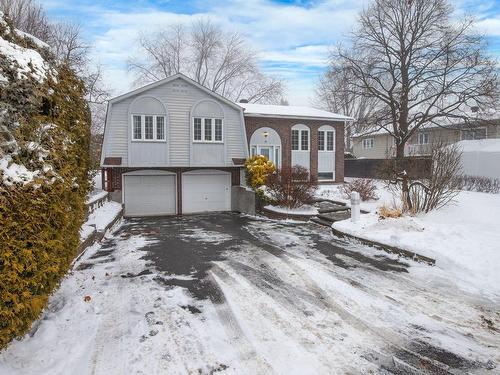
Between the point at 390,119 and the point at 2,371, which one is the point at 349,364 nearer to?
the point at 2,371

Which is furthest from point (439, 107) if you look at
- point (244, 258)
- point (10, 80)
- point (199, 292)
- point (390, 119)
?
point (10, 80)

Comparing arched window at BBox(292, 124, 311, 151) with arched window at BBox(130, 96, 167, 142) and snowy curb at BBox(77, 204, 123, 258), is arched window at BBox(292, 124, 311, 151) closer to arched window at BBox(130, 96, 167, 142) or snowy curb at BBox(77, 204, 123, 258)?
arched window at BBox(130, 96, 167, 142)

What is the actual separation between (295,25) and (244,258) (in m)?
10.1

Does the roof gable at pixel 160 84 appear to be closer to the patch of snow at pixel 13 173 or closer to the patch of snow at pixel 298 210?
the patch of snow at pixel 298 210

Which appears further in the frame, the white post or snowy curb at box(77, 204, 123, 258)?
the white post

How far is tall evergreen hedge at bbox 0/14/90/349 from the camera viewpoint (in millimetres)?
2918

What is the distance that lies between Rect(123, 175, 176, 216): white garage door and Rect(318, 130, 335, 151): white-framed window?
9.56m

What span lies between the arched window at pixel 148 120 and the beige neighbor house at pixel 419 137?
12639 mm

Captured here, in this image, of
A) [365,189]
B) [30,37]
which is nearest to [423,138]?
[365,189]

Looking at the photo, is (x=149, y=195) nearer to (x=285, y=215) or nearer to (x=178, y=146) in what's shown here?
(x=178, y=146)

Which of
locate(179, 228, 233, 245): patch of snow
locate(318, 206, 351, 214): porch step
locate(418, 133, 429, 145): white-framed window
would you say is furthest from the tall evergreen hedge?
locate(418, 133, 429, 145): white-framed window

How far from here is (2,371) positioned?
122 inches

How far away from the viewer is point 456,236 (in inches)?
306

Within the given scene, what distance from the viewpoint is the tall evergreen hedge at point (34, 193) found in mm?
2918
